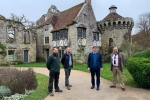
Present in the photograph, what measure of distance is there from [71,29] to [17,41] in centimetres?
933

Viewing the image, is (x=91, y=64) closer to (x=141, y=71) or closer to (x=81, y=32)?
(x=141, y=71)

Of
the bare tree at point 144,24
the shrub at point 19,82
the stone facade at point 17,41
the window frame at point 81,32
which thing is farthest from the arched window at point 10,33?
the bare tree at point 144,24

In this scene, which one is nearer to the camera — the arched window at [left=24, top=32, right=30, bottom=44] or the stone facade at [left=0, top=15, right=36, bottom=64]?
the stone facade at [left=0, top=15, right=36, bottom=64]

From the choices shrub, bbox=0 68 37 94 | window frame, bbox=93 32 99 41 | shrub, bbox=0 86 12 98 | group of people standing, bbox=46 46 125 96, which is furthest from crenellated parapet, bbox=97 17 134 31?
shrub, bbox=0 86 12 98

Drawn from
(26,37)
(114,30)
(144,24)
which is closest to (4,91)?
(26,37)

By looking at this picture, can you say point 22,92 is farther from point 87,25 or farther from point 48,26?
point 48,26

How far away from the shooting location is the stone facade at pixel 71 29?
2203cm

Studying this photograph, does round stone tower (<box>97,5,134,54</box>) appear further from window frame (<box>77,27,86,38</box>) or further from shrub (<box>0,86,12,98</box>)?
shrub (<box>0,86,12,98</box>)

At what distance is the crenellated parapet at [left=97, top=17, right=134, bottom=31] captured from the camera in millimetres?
24172

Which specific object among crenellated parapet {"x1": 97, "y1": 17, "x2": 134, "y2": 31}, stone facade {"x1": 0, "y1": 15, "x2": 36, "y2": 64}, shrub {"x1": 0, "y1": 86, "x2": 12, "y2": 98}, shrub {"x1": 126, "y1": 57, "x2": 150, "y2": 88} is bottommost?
shrub {"x1": 0, "y1": 86, "x2": 12, "y2": 98}

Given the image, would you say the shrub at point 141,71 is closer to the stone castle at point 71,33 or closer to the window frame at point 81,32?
the stone castle at point 71,33

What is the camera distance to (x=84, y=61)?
22.5 meters

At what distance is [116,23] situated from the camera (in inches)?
954

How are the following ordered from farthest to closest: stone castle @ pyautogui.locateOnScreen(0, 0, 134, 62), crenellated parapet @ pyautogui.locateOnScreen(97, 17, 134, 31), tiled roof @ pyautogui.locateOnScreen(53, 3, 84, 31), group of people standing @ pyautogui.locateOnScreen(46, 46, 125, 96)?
crenellated parapet @ pyautogui.locateOnScreen(97, 17, 134, 31) → tiled roof @ pyautogui.locateOnScreen(53, 3, 84, 31) → stone castle @ pyautogui.locateOnScreen(0, 0, 134, 62) → group of people standing @ pyautogui.locateOnScreen(46, 46, 125, 96)
